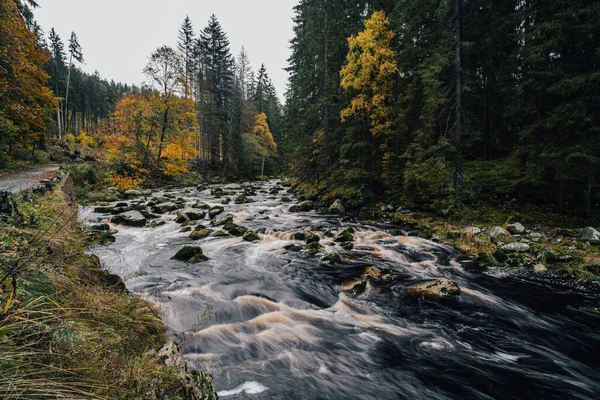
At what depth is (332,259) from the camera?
8.75 meters

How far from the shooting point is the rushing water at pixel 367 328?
160 inches

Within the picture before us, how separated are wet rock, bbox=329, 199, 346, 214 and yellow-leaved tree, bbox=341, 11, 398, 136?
186 inches

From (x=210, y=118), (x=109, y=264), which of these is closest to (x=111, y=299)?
(x=109, y=264)

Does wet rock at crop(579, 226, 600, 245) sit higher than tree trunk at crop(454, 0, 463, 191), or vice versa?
tree trunk at crop(454, 0, 463, 191)

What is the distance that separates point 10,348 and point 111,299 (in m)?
2.17

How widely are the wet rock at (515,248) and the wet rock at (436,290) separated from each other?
355 cm

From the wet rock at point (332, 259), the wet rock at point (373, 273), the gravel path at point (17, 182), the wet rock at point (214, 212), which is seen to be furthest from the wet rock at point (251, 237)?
the gravel path at point (17, 182)

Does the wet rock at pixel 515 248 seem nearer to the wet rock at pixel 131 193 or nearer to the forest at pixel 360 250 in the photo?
the forest at pixel 360 250

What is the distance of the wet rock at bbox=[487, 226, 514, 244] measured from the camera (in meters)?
9.17

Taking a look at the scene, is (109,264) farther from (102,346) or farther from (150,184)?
(150,184)

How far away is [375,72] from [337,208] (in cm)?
808

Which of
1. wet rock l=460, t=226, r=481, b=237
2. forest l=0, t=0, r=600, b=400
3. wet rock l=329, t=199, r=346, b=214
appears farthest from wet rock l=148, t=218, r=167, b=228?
wet rock l=460, t=226, r=481, b=237

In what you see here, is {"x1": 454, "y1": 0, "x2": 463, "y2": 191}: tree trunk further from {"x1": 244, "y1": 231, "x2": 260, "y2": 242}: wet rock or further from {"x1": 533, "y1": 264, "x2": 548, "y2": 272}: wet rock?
{"x1": 244, "y1": 231, "x2": 260, "y2": 242}: wet rock

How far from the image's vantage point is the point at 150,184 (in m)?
26.7
